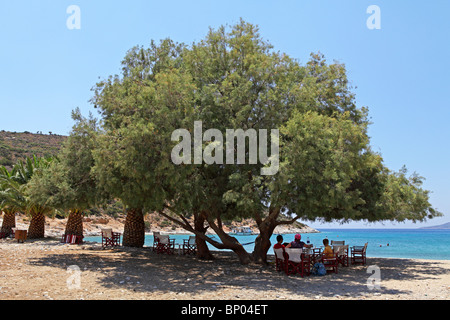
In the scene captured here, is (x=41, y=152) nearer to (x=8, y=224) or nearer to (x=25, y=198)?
(x=8, y=224)

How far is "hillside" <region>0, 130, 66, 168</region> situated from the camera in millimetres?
77287

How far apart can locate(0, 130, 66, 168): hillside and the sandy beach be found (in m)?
63.0

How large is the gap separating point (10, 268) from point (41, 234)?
58.0ft

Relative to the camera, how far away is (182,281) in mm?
13742

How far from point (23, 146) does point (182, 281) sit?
89.4 metres

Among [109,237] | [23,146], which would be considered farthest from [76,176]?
[23,146]

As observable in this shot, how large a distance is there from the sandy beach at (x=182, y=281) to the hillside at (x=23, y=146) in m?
63.0

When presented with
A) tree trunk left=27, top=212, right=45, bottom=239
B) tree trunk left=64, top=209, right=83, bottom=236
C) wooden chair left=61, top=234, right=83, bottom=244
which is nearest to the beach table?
wooden chair left=61, top=234, right=83, bottom=244

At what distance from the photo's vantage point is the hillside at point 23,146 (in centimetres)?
7729

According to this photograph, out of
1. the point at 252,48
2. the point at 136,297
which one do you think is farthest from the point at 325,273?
the point at 252,48

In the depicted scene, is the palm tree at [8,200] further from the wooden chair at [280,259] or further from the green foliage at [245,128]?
the wooden chair at [280,259]

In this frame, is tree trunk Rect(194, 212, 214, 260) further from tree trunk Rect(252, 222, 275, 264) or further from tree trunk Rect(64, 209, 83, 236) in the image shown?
tree trunk Rect(64, 209, 83, 236)
